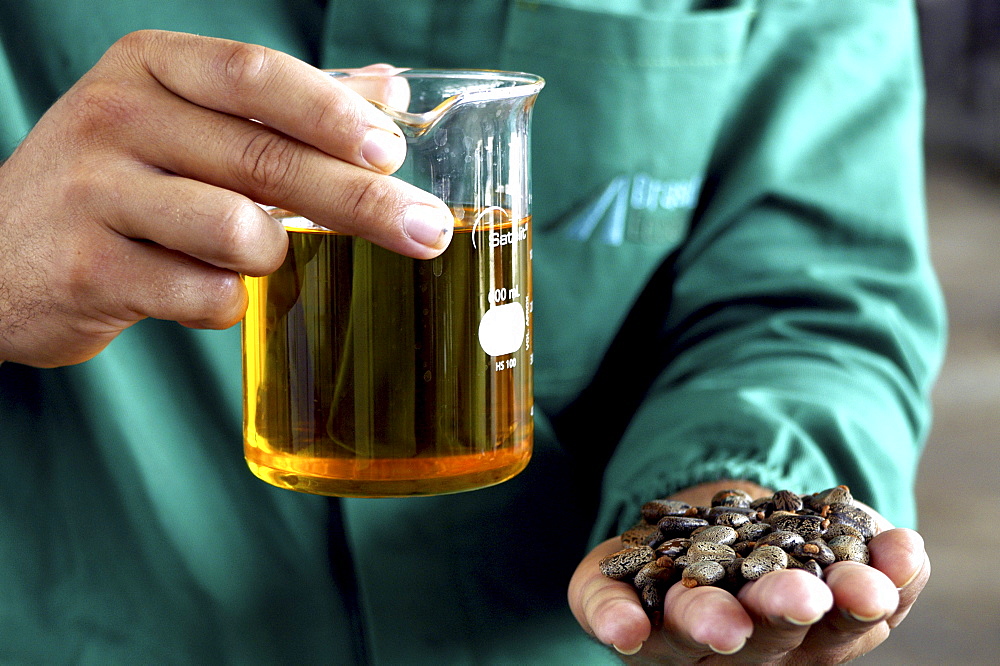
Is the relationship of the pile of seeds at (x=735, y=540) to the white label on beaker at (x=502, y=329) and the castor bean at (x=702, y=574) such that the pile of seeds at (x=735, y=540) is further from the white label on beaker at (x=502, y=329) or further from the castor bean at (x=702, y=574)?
the white label on beaker at (x=502, y=329)

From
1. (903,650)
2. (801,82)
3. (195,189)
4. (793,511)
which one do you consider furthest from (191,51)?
(903,650)

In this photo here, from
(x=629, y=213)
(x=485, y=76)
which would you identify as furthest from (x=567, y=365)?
(x=485, y=76)

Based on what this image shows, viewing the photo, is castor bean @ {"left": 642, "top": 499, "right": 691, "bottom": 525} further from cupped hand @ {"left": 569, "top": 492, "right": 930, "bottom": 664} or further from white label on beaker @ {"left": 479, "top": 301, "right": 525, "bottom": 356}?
white label on beaker @ {"left": 479, "top": 301, "right": 525, "bottom": 356}

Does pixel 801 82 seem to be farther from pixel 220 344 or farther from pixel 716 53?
pixel 220 344

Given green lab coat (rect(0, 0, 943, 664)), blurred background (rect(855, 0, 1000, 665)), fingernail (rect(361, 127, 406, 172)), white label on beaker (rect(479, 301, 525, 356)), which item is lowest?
blurred background (rect(855, 0, 1000, 665))

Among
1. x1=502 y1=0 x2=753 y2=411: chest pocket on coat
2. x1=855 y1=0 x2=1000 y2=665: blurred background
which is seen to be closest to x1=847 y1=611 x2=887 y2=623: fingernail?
x1=502 y1=0 x2=753 y2=411: chest pocket on coat

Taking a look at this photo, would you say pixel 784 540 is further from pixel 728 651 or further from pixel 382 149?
pixel 382 149

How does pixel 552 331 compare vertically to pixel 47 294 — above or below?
below
